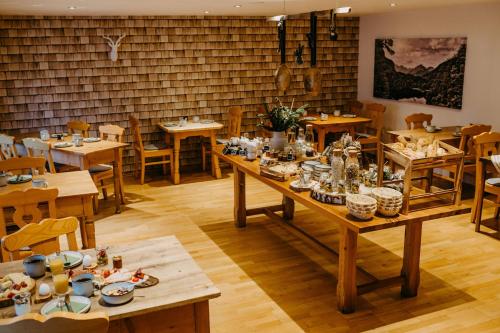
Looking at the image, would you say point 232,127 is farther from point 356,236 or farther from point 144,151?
point 356,236

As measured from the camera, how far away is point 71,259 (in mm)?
2688

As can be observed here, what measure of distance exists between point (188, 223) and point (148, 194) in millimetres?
1371

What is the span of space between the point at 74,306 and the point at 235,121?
573 cm

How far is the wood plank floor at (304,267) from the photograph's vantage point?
3.58 metres

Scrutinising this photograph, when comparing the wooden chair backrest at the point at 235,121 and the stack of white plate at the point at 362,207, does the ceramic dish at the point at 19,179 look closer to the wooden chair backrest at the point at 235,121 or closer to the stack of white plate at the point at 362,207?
the stack of white plate at the point at 362,207

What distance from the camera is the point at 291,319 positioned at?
3.61 m

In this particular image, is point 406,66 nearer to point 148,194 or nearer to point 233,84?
point 233,84

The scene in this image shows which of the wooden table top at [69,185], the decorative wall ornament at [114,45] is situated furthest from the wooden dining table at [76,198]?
the decorative wall ornament at [114,45]

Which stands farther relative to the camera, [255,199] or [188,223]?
[255,199]

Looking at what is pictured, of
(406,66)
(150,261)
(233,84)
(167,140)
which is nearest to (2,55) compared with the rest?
(167,140)

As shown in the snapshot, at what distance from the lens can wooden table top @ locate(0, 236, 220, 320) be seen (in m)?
2.22

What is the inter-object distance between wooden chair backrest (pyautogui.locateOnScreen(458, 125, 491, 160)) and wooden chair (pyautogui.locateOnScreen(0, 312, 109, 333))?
16.8ft

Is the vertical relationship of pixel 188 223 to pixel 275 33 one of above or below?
below

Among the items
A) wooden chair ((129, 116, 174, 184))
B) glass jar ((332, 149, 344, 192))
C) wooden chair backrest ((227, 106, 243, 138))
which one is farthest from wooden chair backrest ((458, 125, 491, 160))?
wooden chair ((129, 116, 174, 184))
